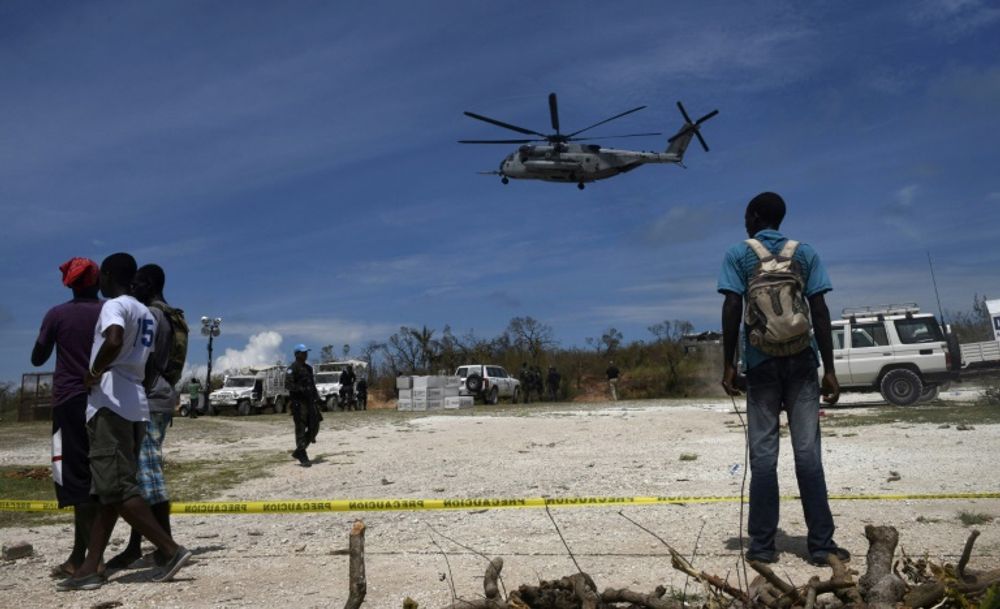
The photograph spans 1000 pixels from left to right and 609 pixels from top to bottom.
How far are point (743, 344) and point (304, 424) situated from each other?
318 inches

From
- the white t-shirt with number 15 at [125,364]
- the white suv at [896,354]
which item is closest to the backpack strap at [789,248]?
the white t-shirt with number 15 at [125,364]

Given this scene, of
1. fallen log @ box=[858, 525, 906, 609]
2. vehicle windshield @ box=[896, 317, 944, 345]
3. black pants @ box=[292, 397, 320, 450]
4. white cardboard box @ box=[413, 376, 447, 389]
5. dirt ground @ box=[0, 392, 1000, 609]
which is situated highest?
vehicle windshield @ box=[896, 317, 944, 345]

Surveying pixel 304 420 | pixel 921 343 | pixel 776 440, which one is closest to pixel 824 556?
pixel 776 440

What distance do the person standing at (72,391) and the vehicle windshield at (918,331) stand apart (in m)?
17.7

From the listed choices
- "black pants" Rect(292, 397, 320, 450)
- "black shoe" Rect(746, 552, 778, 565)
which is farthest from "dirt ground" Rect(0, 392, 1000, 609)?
"black pants" Rect(292, 397, 320, 450)

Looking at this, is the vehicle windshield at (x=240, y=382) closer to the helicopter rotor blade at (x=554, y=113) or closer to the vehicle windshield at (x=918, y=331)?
the helicopter rotor blade at (x=554, y=113)

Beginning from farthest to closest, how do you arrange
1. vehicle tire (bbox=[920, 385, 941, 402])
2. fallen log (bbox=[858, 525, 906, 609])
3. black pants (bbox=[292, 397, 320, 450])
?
vehicle tire (bbox=[920, 385, 941, 402])
black pants (bbox=[292, 397, 320, 450])
fallen log (bbox=[858, 525, 906, 609])

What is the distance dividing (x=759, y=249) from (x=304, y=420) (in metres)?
8.21

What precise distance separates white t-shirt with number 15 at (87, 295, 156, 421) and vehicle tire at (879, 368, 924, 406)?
682 inches

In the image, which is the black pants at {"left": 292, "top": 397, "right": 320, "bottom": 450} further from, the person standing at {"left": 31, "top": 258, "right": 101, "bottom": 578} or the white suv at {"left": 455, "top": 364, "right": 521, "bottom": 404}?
the white suv at {"left": 455, "top": 364, "right": 521, "bottom": 404}

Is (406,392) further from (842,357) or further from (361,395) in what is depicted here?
(842,357)

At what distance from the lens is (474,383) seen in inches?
1406

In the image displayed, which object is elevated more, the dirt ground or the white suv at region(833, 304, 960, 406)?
the white suv at region(833, 304, 960, 406)

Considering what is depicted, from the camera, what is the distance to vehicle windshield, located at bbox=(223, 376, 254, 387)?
118 feet
